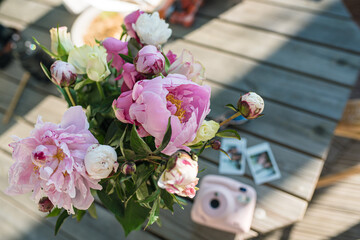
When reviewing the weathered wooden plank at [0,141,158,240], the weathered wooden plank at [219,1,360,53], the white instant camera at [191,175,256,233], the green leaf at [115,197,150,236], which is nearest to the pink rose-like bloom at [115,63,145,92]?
the green leaf at [115,197,150,236]

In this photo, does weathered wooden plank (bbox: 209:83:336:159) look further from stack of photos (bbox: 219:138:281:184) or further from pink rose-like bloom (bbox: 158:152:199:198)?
pink rose-like bloom (bbox: 158:152:199:198)

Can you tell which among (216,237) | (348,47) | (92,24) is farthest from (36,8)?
(348,47)

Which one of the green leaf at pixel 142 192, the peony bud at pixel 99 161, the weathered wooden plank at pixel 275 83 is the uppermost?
the peony bud at pixel 99 161

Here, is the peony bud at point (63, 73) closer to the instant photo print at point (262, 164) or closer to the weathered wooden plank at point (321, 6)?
the instant photo print at point (262, 164)

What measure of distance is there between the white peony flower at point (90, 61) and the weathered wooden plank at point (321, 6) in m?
1.03

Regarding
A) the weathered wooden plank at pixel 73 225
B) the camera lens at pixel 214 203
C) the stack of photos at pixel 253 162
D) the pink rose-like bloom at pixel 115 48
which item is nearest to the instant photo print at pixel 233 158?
the stack of photos at pixel 253 162

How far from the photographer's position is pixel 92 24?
0.91 m

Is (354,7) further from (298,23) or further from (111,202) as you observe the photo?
(111,202)

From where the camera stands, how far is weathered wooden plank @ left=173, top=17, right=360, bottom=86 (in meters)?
1.04

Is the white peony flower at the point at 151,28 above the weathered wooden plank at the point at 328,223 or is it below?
above

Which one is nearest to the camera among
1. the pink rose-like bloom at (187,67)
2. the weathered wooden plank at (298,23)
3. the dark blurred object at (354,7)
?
the pink rose-like bloom at (187,67)

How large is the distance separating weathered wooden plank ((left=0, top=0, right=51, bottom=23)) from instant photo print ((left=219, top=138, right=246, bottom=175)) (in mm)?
1044

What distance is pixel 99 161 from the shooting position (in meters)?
0.36

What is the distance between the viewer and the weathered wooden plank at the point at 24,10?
128 centimetres
